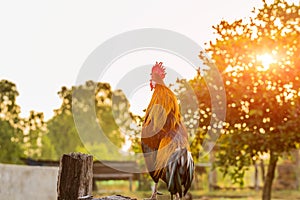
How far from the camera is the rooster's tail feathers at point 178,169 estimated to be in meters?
8.95

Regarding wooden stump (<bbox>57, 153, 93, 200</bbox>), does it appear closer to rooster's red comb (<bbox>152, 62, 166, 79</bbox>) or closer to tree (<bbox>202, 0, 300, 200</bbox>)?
rooster's red comb (<bbox>152, 62, 166, 79</bbox>)

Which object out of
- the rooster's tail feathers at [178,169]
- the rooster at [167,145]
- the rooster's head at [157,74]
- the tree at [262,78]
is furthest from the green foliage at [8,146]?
the rooster's tail feathers at [178,169]

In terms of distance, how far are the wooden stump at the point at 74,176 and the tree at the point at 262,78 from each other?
1120cm

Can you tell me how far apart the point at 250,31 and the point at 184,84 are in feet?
9.95

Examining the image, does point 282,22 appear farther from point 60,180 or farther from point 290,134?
point 60,180

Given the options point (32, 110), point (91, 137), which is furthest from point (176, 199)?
point (91, 137)

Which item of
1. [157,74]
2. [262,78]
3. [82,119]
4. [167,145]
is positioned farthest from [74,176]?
[82,119]

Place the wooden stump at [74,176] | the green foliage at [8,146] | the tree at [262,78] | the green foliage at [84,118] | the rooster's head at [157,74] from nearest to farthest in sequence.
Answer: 1. the wooden stump at [74,176]
2. the rooster's head at [157,74]
3. the tree at [262,78]
4. the green foliage at [8,146]
5. the green foliage at [84,118]

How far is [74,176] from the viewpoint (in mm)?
8938

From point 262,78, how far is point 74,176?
1235 cm

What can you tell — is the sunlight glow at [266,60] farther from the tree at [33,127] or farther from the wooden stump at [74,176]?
the tree at [33,127]

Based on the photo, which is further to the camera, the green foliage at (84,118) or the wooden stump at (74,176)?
the green foliage at (84,118)

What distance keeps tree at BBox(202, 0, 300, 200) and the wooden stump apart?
11199 mm

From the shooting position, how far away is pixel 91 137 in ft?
216
